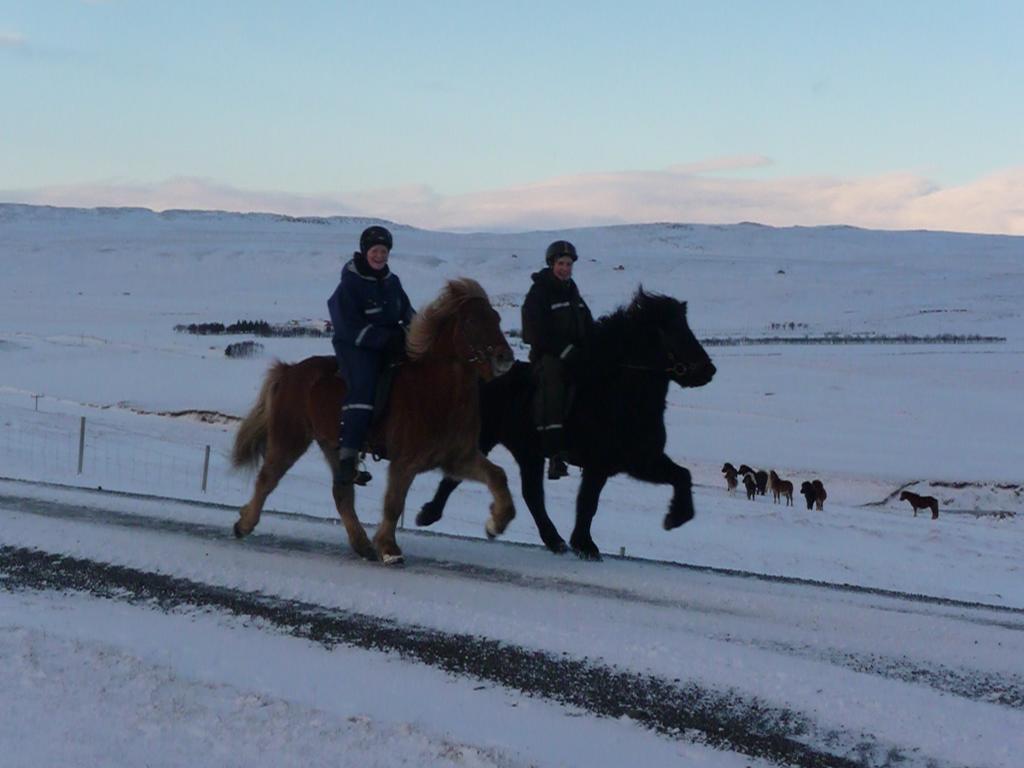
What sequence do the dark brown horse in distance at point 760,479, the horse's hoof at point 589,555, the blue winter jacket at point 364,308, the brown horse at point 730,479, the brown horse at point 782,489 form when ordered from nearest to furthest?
the blue winter jacket at point 364,308 < the horse's hoof at point 589,555 < the brown horse at point 782,489 < the dark brown horse in distance at point 760,479 < the brown horse at point 730,479

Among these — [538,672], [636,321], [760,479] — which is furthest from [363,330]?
[760,479]

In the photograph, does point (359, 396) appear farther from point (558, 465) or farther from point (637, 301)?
point (637, 301)

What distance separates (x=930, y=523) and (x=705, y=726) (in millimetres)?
17271

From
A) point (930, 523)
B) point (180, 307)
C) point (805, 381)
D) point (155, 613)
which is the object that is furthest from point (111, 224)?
point (155, 613)

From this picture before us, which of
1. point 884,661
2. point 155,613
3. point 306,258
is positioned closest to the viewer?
point 884,661

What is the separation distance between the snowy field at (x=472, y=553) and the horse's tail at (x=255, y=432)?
0.58m

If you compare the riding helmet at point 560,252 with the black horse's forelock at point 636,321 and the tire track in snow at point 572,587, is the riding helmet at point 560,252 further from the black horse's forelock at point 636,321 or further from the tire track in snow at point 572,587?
the tire track in snow at point 572,587

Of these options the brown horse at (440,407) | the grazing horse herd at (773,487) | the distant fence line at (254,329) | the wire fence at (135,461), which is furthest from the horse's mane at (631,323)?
the distant fence line at (254,329)

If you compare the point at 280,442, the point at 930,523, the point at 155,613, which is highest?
the point at 280,442

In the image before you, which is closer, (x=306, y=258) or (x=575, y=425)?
(x=575, y=425)

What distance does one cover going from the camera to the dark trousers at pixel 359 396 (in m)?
8.81

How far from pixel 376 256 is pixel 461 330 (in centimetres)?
88

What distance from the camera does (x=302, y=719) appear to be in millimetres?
5012

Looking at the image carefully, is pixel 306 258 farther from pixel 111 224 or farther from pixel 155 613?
pixel 155 613
